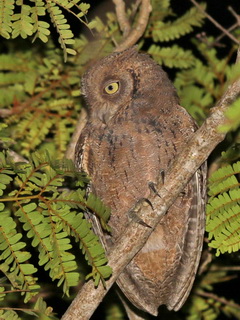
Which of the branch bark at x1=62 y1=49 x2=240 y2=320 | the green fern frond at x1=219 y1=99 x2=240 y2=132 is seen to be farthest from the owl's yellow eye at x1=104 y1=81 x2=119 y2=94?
the green fern frond at x1=219 y1=99 x2=240 y2=132

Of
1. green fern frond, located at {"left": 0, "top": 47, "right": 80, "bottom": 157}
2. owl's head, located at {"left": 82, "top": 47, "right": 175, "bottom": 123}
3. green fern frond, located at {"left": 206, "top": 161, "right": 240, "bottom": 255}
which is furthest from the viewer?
green fern frond, located at {"left": 0, "top": 47, "right": 80, "bottom": 157}

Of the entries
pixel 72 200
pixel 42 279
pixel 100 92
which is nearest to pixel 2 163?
pixel 72 200

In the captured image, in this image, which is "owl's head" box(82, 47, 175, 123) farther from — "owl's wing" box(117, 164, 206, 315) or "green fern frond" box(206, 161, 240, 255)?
"green fern frond" box(206, 161, 240, 255)

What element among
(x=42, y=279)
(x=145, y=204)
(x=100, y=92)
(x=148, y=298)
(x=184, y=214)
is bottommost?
(x=42, y=279)

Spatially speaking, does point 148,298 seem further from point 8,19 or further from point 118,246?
point 8,19

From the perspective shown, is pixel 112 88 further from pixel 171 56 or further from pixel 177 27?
pixel 177 27

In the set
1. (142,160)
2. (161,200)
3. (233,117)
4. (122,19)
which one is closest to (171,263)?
(142,160)
